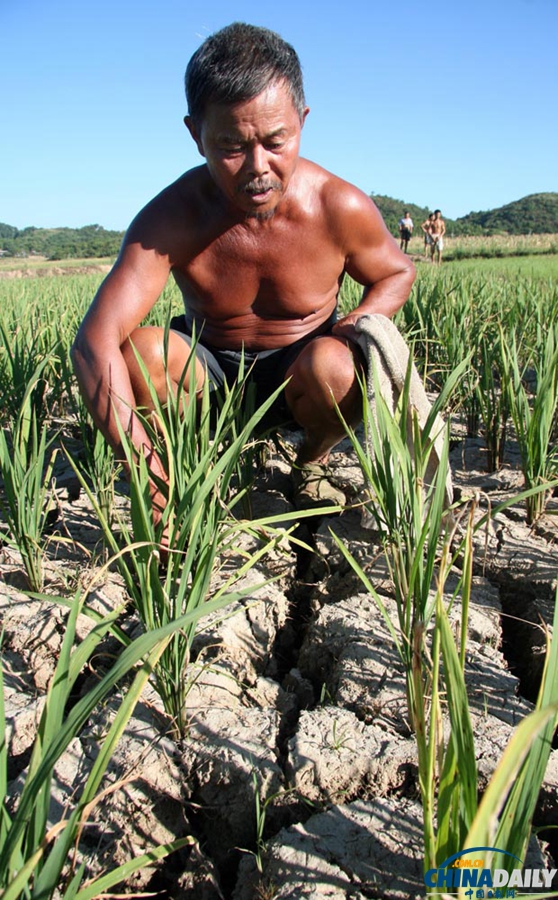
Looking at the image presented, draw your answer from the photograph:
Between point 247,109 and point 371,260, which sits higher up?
point 247,109

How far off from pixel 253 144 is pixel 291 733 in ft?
4.43

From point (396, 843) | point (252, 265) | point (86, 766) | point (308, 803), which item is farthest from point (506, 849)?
point (252, 265)

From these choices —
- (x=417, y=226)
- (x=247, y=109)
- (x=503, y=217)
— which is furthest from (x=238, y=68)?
(x=503, y=217)

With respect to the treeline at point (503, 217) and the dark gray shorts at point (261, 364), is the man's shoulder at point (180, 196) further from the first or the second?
the treeline at point (503, 217)

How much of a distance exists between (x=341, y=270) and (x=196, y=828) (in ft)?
5.36

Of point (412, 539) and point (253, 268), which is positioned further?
point (253, 268)

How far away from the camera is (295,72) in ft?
5.82

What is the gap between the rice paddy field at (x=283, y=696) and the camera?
742 millimetres

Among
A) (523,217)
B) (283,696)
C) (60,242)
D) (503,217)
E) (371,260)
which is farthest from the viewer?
(503,217)

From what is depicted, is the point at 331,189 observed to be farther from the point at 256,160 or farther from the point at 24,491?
the point at 24,491

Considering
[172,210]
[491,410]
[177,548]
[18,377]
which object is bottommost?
[177,548]

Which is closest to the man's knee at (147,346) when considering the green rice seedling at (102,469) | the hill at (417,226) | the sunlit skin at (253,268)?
the sunlit skin at (253,268)

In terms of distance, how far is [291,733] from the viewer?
126cm

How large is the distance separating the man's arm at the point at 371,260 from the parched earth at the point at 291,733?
2.58 ft
